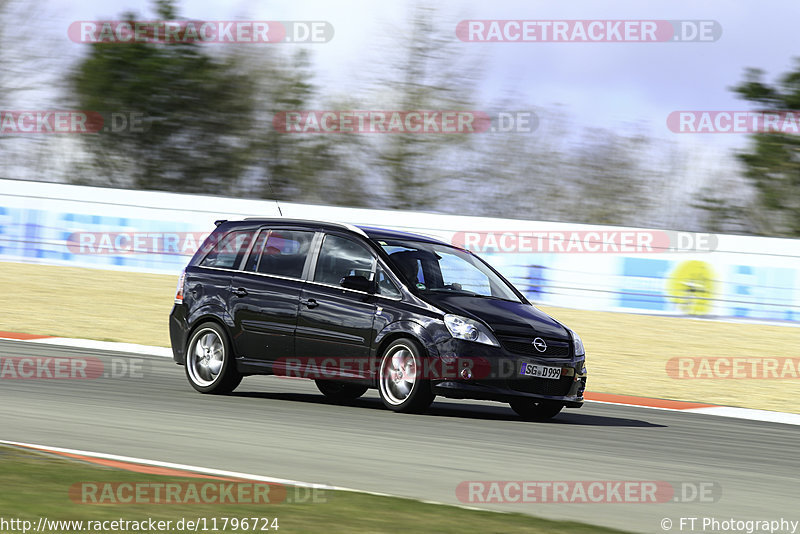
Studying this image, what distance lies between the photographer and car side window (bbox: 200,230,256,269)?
1234 cm

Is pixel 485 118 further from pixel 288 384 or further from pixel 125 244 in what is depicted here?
pixel 288 384

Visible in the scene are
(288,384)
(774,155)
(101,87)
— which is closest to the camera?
(288,384)

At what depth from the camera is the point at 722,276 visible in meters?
21.6

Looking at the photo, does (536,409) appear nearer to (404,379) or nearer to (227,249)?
(404,379)

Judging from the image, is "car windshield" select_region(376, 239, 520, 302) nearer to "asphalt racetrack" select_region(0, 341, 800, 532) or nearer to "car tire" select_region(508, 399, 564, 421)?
"car tire" select_region(508, 399, 564, 421)

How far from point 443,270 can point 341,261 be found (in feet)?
3.28

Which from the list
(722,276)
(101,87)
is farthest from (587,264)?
(101,87)

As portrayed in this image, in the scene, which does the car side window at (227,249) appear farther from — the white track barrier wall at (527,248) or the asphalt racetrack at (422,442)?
the white track barrier wall at (527,248)

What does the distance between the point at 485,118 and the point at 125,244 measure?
13.2 meters

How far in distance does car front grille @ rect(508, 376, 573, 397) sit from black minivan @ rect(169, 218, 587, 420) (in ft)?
0.04

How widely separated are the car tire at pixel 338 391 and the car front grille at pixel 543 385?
2182mm

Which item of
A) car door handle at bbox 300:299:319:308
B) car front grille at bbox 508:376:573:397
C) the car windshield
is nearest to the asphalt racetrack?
car front grille at bbox 508:376:573:397

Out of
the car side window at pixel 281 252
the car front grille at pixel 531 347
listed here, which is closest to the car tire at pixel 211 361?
the car side window at pixel 281 252

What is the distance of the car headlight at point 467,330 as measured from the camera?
10641 mm
